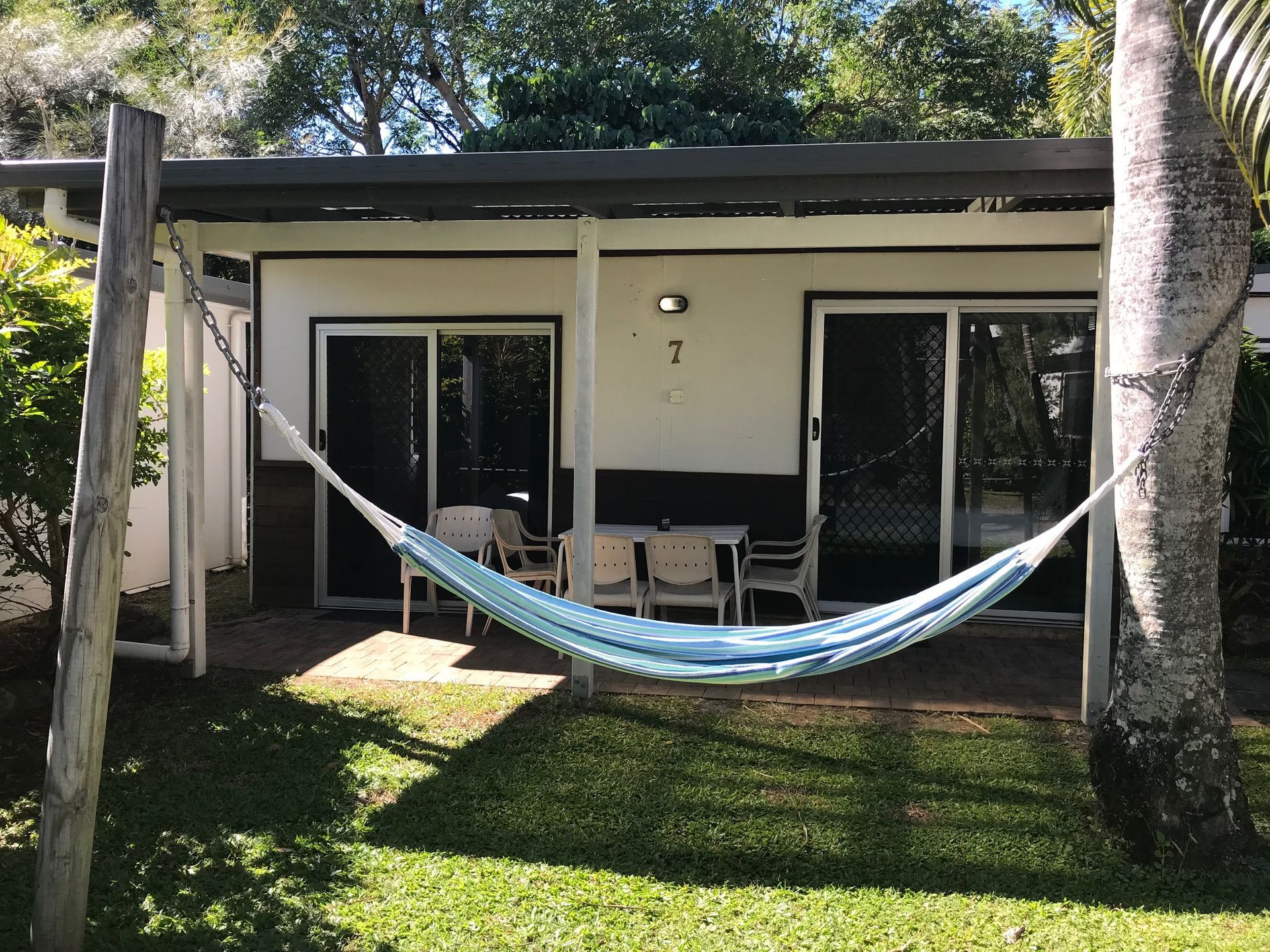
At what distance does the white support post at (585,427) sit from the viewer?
180 inches

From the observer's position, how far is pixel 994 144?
3736mm

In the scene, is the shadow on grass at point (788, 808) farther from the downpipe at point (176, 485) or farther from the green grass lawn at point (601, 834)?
the downpipe at point (176, 485)

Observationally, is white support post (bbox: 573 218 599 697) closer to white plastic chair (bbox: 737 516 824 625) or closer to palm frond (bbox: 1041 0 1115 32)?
white plastic chair (bbox: 737 516 824 625)

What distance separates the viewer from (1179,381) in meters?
3.15

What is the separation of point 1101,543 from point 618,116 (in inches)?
460

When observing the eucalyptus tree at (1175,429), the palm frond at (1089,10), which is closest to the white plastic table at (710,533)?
the eucalyptus tree at (1175,429)

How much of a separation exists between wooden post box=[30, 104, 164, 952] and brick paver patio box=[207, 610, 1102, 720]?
2476 millimetres

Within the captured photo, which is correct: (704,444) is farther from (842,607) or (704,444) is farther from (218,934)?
(218,934)

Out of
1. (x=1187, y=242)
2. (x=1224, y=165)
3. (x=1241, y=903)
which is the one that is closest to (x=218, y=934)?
(x=1241, y=903)

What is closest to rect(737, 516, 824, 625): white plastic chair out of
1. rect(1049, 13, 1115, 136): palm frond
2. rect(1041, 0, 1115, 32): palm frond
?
rect(1049, 13, 1115, 136): palm frond

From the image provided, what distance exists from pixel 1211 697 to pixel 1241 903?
60 cm

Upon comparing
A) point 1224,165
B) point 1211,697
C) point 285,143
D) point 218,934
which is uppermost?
point 285,143

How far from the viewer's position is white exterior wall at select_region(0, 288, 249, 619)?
7.39 meters

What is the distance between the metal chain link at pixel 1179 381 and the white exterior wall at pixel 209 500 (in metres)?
5.58
